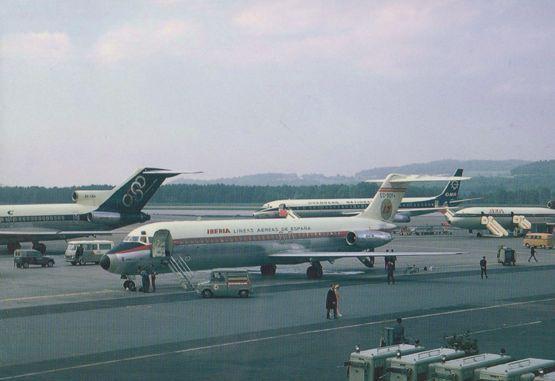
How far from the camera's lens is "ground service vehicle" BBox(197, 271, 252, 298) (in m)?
38.1

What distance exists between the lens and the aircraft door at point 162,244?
135 feet

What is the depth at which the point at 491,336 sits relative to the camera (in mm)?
27984

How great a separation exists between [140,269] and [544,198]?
163 m

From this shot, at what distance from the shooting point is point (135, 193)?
64938 millimetres

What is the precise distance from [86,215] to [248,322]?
3838 centimetres

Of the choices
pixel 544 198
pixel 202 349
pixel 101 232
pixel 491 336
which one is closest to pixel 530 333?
pixel 491 336

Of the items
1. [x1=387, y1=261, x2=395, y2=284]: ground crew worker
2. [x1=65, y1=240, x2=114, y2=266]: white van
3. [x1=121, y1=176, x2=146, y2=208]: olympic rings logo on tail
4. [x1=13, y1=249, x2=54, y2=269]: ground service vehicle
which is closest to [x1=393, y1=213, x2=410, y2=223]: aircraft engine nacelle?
[x1=121, y1=176, x2=146, y2=208]: olympic rings logo on tail

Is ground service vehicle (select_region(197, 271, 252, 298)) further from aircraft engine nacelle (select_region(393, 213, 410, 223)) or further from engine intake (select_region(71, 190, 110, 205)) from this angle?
aircraft engine nacelle (select_region(393, 213, 410, 223))

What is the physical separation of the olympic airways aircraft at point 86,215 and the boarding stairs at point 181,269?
21998mm

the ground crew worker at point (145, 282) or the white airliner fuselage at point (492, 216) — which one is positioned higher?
the white airliner fuselage at point (492, 216)

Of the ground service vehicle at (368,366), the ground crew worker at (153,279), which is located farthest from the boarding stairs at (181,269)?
the ground service vehicle at (368,366)

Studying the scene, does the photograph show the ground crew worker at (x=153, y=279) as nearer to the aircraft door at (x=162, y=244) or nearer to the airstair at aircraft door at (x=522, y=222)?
the aircraft door at (x=162, y=244)

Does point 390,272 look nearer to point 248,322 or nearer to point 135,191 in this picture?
point 248,322

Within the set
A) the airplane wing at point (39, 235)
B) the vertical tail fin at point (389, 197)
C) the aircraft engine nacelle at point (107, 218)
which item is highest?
the vertical tail fin at point (389, 197)
